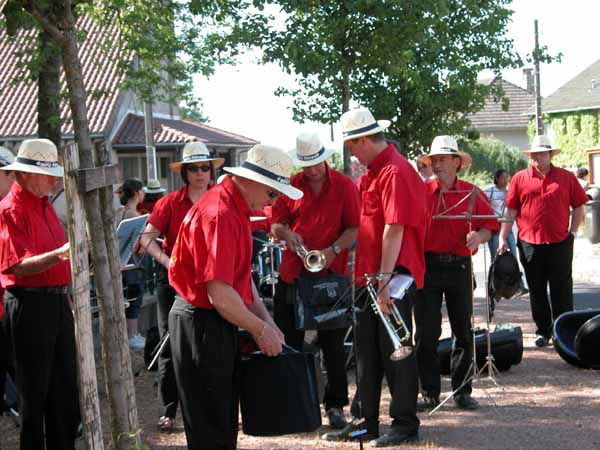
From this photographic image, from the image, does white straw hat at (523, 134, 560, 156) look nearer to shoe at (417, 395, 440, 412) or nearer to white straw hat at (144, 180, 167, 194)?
shoe at (417, 395, 440, 412)

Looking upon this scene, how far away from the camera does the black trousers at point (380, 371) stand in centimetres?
666

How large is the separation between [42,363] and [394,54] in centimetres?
769

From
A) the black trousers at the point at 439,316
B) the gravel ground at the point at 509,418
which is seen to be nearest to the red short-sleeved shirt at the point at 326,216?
the black trousers at the point at 439,316

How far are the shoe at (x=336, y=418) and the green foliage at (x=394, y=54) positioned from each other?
5.44 meters

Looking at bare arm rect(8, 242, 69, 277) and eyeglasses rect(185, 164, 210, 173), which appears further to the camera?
eyeglasses rect(185, 164, 210, 173)

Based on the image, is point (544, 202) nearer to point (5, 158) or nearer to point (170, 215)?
point (170, 215)

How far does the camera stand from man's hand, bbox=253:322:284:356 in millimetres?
4781

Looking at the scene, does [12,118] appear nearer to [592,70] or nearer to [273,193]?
[273,193]

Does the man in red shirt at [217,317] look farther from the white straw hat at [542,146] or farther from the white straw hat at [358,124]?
the white straw hat at [542,146]

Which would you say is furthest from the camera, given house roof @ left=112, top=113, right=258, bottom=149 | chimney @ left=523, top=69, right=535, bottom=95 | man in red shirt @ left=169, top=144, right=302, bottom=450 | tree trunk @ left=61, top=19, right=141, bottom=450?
chimney @ left=523, top=69, right=535, bottom=95

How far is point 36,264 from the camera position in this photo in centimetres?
543

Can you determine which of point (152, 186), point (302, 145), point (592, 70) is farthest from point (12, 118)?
point (592, 70)

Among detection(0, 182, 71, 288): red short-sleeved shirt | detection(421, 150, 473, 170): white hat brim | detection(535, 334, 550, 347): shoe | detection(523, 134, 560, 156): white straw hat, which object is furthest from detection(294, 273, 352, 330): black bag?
detection(535, 334, 550, 347): shoe

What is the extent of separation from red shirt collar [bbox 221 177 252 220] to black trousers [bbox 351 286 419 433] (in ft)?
6.52
